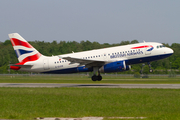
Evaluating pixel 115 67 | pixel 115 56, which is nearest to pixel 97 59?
pixel 115 56

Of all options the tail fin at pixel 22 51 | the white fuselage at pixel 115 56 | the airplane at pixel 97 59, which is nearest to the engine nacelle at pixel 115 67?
the airplane at pixel 97 59

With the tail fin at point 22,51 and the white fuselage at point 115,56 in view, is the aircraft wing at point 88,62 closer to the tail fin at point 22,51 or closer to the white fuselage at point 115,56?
the white fuselage at point 115,56

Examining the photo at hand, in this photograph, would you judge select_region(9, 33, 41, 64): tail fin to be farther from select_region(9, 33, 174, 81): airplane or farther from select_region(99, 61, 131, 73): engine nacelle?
select_region(99, 61, 131, 73): engine nacelle

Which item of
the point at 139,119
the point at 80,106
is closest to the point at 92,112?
the point at 80,106

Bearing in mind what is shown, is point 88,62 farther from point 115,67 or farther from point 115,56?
point 115,56

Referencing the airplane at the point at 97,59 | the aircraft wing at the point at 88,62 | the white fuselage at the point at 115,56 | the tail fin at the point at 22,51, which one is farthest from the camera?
the tail fin at the point at 22,51

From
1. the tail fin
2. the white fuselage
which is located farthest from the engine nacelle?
the tail fin

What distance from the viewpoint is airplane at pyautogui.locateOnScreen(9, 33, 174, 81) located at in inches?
1464

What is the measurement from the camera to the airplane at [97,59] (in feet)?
122

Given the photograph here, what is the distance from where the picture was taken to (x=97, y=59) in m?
39.0

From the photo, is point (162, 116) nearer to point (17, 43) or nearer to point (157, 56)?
point (157, 56)

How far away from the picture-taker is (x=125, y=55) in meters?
37.9

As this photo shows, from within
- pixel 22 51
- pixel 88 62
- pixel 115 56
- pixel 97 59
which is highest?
pixel 22 51

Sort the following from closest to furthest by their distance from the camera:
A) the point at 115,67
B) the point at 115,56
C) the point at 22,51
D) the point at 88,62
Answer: the point at 115,67 < the point at 88,62 < the point at 115,56 < the point at 22,51
